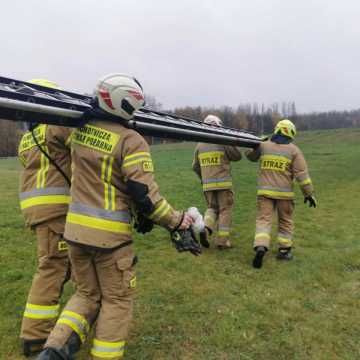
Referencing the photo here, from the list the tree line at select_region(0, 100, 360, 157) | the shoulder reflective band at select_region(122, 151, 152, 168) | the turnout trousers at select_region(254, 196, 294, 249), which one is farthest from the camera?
the tree line at select_region(0, 100, 360, 157)

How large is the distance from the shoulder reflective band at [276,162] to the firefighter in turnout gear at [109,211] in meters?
3.36

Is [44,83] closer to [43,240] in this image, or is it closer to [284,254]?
[43,240]

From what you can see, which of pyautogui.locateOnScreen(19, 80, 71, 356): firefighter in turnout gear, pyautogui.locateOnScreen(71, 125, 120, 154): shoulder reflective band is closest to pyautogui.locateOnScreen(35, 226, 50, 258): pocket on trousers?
pyautogui.locateOnScreen(19, 80, 71, 356): firefighter in turnout gear

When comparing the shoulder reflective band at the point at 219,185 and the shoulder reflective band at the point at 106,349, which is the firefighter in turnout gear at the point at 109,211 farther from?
the shoulder reflective band at the point at 219,185

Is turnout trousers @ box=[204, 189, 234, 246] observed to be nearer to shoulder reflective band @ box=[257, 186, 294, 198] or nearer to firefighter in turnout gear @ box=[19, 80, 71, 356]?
shoulder reflective band @ box=[257, 186, 294, 198]

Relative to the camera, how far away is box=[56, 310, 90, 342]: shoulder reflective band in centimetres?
311

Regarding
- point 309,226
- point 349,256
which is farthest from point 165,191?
point 349,256

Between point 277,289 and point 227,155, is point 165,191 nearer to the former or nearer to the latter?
point 227,155

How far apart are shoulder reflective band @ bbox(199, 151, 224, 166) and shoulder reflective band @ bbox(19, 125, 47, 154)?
3.66m

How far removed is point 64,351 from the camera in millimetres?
2959

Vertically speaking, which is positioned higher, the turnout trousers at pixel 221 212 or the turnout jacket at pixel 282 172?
the turnout jacket at pixel 282 172

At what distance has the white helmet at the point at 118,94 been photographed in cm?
310

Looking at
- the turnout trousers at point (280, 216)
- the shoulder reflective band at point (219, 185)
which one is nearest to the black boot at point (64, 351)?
the turnout trousers at point (280, 216)

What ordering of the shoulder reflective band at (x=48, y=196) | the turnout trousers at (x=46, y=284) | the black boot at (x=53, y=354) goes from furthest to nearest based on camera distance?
the shoulder reflective band at (x=48, y=196) → the turnout trousers at (x=46, y=284) → the black boot at (x=53, y=354)
